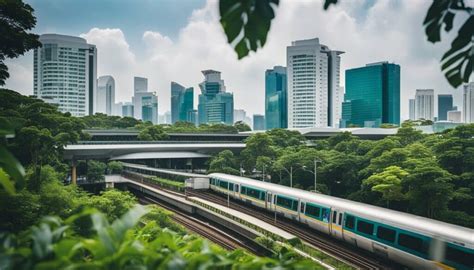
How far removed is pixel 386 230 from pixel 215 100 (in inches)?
6327

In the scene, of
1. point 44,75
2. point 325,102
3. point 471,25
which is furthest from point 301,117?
point 471,25

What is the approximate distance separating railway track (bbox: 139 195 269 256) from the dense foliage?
8.32 metres

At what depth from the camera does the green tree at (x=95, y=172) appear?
41125mm

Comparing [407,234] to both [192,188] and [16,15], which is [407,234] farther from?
[192,188]

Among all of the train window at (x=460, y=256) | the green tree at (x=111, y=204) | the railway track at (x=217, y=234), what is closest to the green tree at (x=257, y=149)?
the railway track at (x=217, y=234)

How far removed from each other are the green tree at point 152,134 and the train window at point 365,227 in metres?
41.8

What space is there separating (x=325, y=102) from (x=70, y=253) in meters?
128

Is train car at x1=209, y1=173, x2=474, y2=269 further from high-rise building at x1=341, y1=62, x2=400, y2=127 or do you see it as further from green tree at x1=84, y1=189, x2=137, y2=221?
high-rise building at x1=341, y1=62, x2=400, y2=127

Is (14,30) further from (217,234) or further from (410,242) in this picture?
(410,242)

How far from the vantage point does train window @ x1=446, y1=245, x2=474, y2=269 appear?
10.8 m

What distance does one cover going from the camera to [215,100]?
17250cm

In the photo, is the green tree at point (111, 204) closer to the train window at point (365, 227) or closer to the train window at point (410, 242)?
the train window at point (365, 227)

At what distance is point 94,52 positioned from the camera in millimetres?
117750

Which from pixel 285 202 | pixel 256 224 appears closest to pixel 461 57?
pixel 256 224
